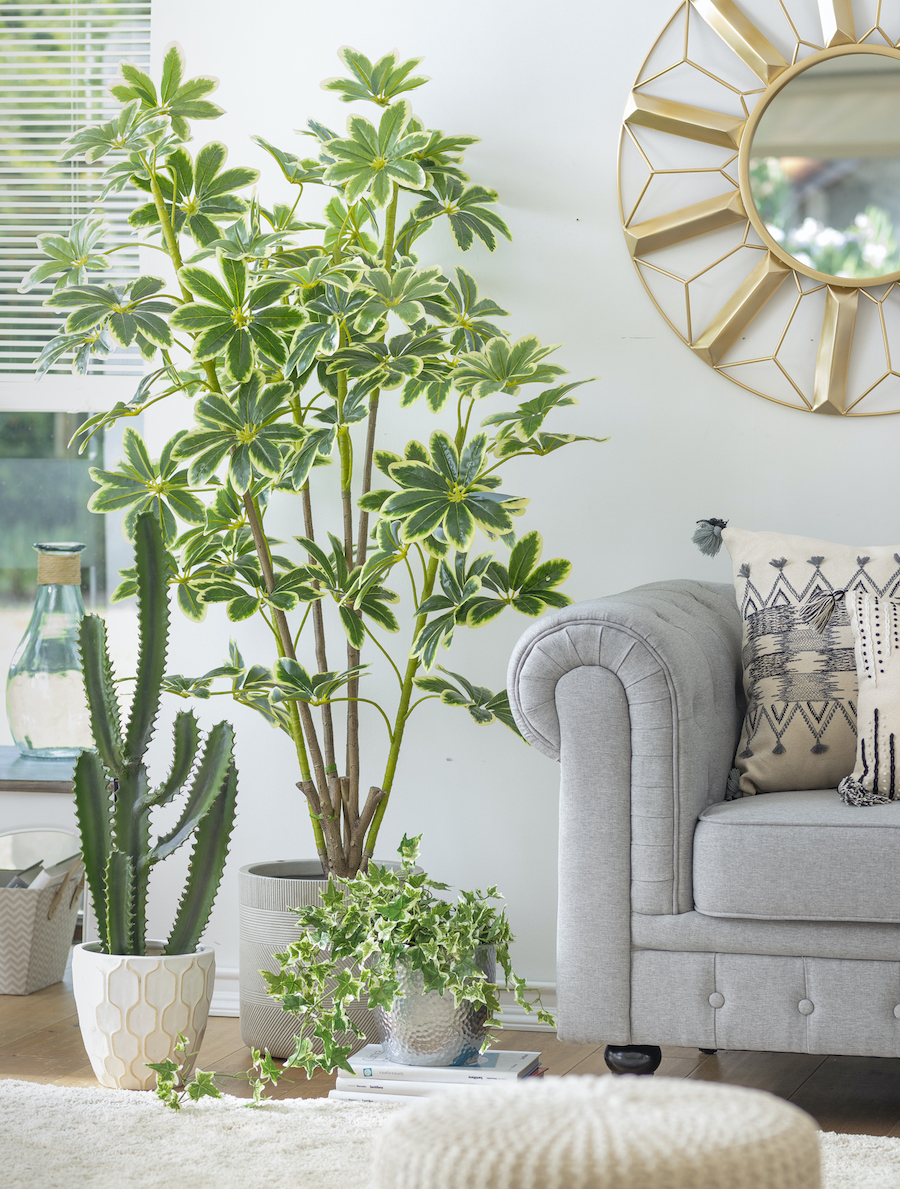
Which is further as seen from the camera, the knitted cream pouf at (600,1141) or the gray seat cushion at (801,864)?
the gray seat cushion at (801,864)

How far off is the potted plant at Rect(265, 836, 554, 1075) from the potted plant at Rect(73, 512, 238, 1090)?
0.57 ft

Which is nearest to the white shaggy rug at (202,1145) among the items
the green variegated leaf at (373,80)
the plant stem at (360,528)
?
the plant stem at (360,528)

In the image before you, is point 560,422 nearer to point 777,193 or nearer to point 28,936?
point 777,193

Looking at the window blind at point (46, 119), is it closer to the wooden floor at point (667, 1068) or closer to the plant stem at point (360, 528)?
the plant stem at point (360, 528)

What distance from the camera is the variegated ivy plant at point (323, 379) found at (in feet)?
6.78

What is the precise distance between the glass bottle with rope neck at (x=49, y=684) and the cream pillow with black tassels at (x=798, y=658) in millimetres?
1590

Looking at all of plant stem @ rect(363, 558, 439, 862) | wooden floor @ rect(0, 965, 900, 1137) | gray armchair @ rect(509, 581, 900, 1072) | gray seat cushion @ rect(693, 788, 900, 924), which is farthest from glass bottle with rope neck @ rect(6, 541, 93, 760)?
gray seat cushion @ rect(693, 788, 900, 924)

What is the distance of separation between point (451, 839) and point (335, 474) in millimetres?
830

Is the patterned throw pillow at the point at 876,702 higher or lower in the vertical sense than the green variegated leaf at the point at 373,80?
lower

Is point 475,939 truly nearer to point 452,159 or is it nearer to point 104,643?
point 104,643

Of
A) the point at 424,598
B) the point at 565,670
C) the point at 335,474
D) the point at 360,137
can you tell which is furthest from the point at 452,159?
the point at 565,670

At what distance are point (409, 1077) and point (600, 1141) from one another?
3.66ft

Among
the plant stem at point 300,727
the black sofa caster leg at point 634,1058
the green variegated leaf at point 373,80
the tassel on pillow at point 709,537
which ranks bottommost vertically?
the black sofa caster leg at point 634,1058

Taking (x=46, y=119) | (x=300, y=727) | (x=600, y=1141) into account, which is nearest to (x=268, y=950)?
(x=300, y=727)
